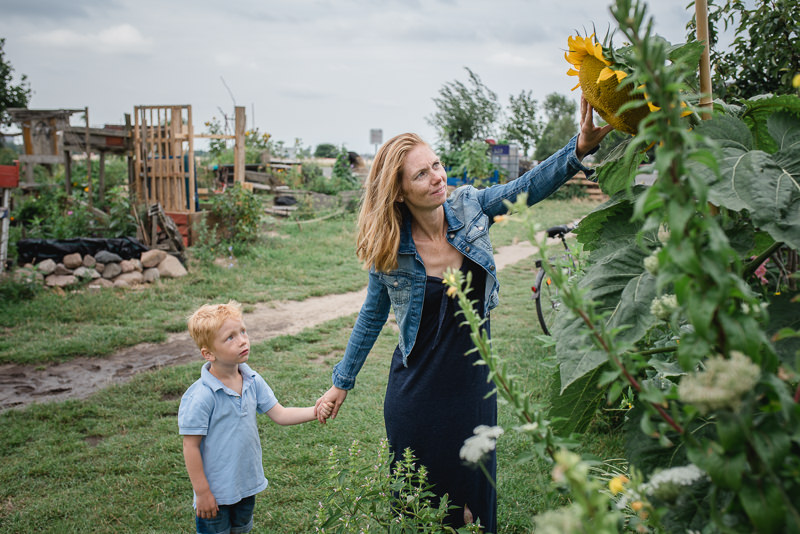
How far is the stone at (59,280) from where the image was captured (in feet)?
23.4

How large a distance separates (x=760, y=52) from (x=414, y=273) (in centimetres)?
247

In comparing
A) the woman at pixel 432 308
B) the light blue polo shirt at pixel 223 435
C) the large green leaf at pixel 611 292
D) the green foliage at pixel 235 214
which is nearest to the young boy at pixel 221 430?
the light blue polo shirt at pixel 223 435

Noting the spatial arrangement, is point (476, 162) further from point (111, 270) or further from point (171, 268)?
point (111, 270)

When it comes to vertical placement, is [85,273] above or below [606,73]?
below

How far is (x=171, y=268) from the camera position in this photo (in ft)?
26.2

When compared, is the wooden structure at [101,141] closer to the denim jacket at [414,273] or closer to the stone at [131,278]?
the stone at [131,278]

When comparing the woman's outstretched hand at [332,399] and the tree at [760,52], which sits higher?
the tree at [760,52]

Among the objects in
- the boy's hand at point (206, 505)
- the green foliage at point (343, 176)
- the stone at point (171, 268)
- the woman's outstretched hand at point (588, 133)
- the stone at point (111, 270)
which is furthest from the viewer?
the green foliage at point (343, 176)

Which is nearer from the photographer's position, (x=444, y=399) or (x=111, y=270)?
(x=444, y=399)

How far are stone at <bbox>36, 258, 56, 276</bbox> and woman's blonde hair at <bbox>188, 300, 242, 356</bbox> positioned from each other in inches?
233

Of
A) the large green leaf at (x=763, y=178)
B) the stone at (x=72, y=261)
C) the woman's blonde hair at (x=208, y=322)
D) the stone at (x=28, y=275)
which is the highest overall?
the large green leaf at (x=763, y=178)

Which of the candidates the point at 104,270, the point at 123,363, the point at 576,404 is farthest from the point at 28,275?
the point at 576,404

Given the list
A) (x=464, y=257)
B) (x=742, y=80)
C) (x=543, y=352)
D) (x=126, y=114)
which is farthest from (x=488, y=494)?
(x=126, y=114)

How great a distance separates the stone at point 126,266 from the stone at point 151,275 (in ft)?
0.60
